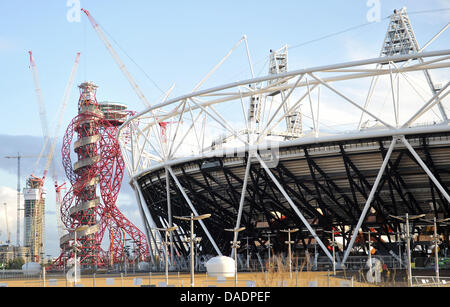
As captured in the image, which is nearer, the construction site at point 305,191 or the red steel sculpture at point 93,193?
the construction site at point 305,191

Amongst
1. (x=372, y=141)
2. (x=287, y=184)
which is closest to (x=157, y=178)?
(x=287, y=184)

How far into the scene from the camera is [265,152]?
55.8 metres

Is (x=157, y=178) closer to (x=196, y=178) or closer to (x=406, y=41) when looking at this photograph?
(x=196, y=178)

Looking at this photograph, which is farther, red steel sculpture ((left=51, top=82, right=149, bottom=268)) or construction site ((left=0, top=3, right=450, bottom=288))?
red steel sculpture ((left=51, top=82, right=149, bottom=268))

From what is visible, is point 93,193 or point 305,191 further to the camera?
point 93,193

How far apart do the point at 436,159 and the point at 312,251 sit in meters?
18.1
